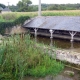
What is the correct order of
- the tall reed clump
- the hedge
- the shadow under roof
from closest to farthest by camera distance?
the tall reed clump
the shadow under roof
the hedge

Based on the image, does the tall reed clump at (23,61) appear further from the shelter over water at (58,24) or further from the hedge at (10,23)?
the hedge at (10,23)

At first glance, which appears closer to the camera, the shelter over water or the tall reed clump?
the tall reed clump

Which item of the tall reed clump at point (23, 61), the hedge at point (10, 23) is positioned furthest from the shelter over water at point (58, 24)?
the tall reed clump at point (23, 61)

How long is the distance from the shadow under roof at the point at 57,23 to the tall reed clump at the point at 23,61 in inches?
306

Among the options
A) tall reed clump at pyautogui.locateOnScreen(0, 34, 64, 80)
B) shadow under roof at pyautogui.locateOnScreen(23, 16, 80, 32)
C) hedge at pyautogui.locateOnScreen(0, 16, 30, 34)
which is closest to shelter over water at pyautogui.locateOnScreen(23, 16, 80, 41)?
shadow under roof at pyautogui.locateOnScreen(23, 16, 80, 32)

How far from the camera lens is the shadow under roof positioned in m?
18.2

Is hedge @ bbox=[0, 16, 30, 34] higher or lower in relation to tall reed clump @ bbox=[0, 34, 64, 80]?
higher

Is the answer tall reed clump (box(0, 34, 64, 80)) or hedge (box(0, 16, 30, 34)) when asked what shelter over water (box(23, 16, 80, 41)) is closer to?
hedge (box(0, 16, 30, 34))

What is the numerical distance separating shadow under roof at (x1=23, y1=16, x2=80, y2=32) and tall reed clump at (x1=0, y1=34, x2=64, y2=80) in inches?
306

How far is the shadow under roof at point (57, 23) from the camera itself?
18.2 meters

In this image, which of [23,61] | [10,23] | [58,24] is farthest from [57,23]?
[23,61]

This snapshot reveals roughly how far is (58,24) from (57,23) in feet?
Answer: 1.17

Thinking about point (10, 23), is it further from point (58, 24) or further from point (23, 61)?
point (23, 61)

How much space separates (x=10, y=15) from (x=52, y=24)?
10.3 m
